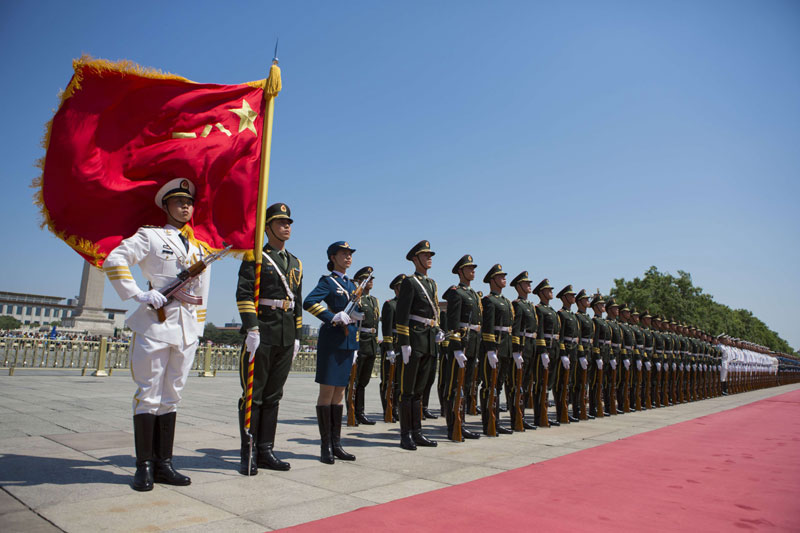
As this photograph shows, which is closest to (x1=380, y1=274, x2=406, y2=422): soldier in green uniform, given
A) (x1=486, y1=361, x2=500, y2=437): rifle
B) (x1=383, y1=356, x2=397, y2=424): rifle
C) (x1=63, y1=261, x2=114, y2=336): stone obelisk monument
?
(x1=383, y1=356, x2=397, y2=424): rifle

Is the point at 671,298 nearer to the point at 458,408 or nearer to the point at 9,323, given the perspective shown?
the point at 458,408

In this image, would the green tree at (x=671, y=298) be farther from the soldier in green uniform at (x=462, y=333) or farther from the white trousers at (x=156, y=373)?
the white trousers at (x=156, y=373)

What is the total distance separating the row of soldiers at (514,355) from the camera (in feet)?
25.0

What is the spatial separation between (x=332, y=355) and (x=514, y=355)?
148 inches

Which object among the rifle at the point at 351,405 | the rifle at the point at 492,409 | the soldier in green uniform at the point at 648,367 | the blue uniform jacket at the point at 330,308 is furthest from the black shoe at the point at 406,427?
the soldier in green uniform at the point at 648,367

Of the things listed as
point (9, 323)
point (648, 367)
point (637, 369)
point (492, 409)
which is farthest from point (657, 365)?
point (9, 323)

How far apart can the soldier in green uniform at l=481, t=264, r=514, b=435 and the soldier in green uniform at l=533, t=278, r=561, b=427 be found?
84 cm

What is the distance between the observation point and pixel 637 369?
42.8ft

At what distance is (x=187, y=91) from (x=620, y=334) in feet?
34.5

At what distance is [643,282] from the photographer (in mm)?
49688

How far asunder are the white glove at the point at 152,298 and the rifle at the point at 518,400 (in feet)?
19.1

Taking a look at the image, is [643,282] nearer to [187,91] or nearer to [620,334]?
[620,334]

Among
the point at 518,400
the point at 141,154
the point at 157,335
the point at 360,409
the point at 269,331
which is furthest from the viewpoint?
the point at 360,409

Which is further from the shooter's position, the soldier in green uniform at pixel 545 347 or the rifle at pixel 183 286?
the soldier in green uniform at pixel 545 347
